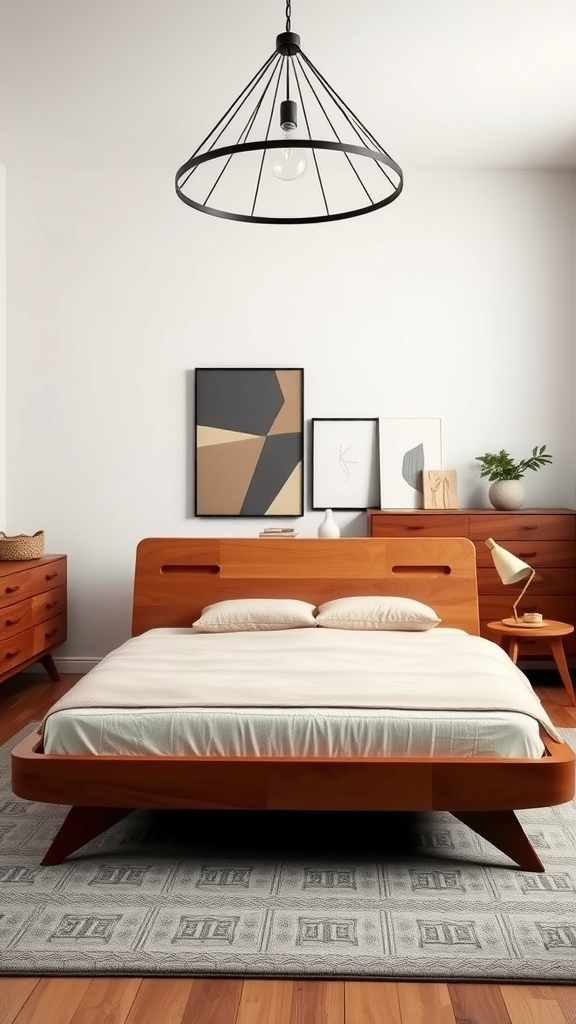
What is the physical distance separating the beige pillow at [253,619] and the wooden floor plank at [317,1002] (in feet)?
6.56

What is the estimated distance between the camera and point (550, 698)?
15.2 ft

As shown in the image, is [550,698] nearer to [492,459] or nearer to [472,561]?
[472,561]

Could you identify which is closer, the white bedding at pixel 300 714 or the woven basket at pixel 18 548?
the white bedding at pixel 300 714

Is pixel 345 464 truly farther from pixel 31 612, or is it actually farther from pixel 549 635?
pixel 31 612

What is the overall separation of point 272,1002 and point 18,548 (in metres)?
3.18

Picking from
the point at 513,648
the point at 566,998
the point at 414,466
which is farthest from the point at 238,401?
the point at 566,998

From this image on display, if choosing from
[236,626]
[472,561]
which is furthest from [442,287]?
[236,626]

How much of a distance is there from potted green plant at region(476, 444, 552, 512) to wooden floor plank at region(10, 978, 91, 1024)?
3.51 meters

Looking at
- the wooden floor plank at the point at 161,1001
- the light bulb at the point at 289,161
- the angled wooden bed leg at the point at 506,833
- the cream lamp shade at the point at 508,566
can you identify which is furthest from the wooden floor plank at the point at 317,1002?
the cream lamp shade at the point at 508,566

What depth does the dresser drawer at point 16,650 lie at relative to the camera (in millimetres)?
4137

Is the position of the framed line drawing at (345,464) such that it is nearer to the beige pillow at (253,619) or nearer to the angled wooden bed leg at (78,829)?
the beige pillow at (253,619)

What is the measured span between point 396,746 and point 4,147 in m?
4.00

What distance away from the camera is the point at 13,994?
1889mm

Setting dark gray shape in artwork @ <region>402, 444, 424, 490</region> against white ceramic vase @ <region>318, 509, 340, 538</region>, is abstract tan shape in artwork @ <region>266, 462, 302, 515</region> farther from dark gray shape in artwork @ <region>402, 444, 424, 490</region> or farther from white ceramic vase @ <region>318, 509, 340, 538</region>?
dark gray shape in artwork @ <region>402, 444, 424, 490</region>
